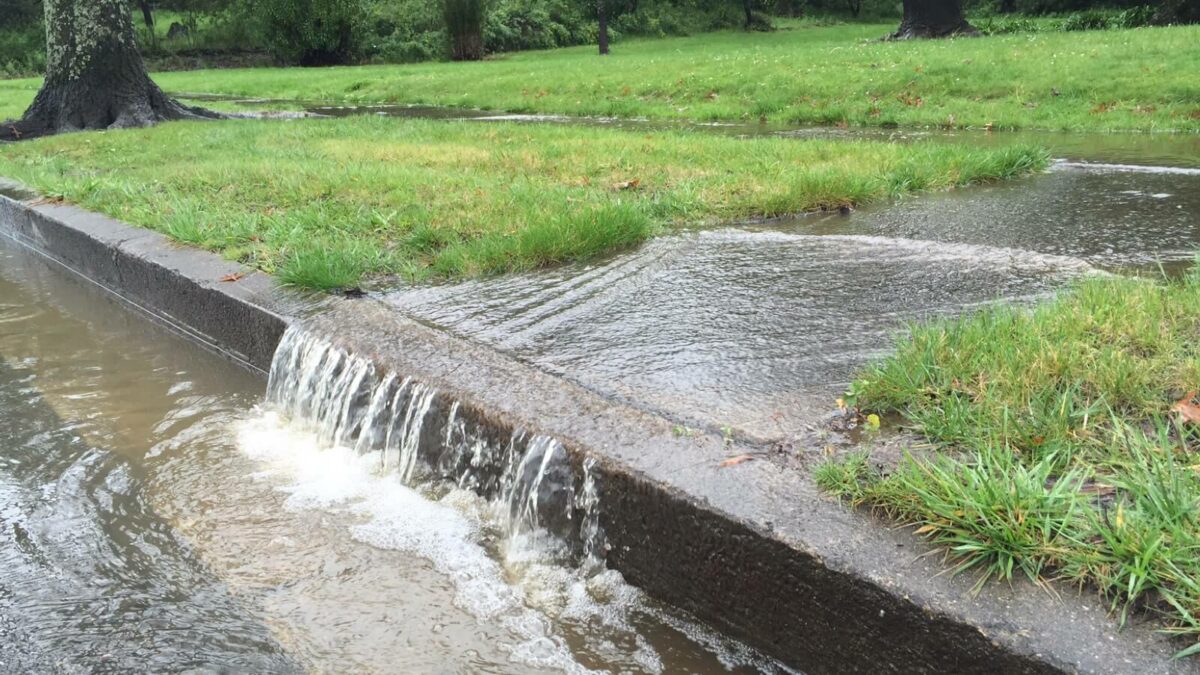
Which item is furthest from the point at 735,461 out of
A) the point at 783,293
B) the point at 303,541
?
the point at 783,293

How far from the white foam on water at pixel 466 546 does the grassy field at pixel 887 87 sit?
939cm

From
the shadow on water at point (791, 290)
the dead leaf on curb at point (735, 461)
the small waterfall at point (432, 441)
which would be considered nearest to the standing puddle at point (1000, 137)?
the shadow on water at point (791, 290)

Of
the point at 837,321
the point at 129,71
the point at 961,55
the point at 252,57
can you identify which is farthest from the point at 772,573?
the point at 252,57

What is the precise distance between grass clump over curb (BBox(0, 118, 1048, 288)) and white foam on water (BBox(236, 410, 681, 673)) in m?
1.07

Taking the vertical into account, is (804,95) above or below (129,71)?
below

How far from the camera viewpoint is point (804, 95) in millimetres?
13164

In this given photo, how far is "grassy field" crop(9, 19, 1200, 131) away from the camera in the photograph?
35.9 ft

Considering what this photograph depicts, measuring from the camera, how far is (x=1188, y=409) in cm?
240

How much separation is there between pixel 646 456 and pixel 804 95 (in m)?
11.5

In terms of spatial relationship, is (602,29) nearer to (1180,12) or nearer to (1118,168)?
(1180,12)

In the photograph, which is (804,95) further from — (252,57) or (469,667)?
(252,57)

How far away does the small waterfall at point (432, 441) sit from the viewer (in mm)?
2779

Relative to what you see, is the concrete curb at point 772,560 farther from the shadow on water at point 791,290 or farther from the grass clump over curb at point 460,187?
the grass clump over curb at point 460,187

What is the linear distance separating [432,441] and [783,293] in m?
1.67
